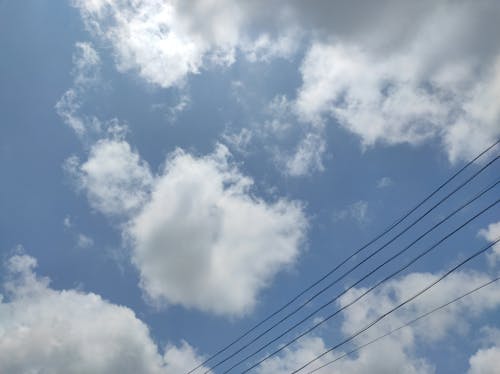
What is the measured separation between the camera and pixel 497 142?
1869 cm

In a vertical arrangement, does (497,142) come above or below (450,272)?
above

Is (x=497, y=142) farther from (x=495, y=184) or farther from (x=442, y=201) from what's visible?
(x=442, y=201)

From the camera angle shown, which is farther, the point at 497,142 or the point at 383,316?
the point at 383,316

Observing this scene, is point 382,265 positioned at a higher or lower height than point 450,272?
higher

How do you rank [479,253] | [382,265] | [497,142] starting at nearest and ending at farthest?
[497,142], [479,253], [382,265]

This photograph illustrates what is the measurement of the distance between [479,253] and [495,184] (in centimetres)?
333

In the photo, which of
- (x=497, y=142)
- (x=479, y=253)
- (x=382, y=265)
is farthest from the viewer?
(x=382, y=265)

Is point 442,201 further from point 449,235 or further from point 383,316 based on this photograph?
point 383,316

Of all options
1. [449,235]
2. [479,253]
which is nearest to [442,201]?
[449,235]

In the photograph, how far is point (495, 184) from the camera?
19078 mm

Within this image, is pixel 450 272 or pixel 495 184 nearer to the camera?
pixel 495 184

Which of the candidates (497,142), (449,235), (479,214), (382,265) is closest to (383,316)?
(382,265)

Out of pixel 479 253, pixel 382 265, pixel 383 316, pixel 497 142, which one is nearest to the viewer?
pixel 497 142

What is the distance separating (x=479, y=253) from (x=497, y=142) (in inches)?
197
